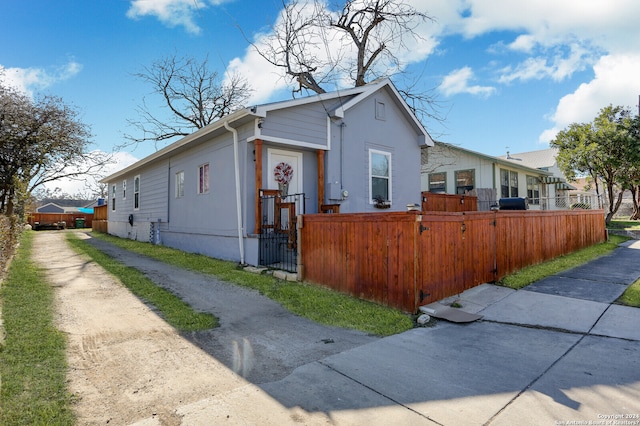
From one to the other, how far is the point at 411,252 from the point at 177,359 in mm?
2952

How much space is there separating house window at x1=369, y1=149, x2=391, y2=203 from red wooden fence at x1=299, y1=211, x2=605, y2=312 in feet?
12.5

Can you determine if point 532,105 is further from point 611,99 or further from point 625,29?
point 625,29

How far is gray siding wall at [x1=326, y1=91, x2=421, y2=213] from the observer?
29.5ft

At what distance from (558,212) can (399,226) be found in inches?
238

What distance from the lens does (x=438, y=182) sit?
18250mm

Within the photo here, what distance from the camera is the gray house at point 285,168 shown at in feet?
25.2

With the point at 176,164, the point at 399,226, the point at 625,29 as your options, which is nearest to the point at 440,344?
the point at 399,226

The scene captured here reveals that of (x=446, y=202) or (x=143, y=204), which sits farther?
(x=143, y=204)

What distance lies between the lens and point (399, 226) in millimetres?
4699

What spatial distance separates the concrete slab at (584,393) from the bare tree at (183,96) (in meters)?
20.7

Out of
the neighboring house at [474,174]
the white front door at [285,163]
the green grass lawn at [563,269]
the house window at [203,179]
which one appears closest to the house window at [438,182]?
the neighboring house at [474,174]

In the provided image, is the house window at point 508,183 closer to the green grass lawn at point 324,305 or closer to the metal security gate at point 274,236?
the metal security gate at point 274,236

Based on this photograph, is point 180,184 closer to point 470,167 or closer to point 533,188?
point 470,167

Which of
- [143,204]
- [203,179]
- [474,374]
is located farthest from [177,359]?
[143,204]
